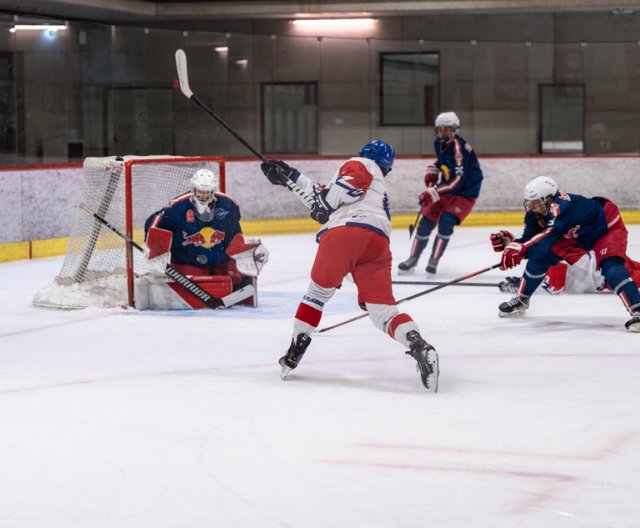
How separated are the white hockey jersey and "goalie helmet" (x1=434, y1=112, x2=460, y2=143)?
3.40m

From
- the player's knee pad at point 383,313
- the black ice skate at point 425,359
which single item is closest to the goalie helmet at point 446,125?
the player's knee pad at point 383,313

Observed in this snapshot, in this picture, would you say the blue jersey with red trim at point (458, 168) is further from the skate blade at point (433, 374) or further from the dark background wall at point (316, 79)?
the skate blade at point (433, 374)

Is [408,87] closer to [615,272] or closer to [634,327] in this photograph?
[615,272]

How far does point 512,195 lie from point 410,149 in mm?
1131

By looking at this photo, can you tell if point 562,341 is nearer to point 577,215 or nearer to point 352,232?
point 577,215

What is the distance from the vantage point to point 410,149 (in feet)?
39.4

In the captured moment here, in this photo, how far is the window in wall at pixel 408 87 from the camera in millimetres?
12094

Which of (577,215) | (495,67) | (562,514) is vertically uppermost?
(495,67)

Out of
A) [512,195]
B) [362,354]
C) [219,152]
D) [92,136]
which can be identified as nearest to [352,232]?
[362,354]

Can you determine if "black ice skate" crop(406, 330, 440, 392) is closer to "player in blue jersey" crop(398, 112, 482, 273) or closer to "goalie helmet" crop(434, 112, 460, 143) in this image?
"player in blue jersey" crop(398, 112, 482, 273)

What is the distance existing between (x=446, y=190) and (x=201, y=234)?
7.21 ft

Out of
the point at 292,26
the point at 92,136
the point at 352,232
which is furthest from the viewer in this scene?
the point at 292,26

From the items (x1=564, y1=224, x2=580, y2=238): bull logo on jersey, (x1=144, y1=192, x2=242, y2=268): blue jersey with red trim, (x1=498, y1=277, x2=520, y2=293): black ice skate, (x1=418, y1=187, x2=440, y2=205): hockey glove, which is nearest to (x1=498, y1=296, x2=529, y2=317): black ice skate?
(x1=564, y1=224, x2=580, y2=238): bull logo on jersey

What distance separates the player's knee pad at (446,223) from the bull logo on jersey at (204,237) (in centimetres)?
201
